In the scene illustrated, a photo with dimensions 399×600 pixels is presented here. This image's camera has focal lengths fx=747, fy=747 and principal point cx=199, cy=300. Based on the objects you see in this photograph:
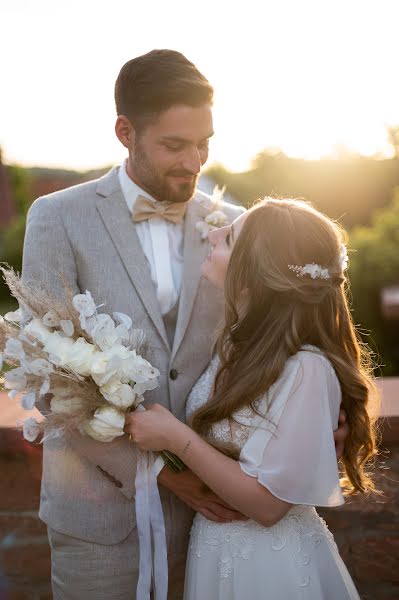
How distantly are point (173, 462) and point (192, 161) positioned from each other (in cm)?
113

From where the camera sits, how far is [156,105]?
285 centimetres

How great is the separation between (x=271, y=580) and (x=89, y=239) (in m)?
1.31

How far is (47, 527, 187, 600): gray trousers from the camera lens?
262cm

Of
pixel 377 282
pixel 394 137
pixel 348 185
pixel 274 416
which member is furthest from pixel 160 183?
pixel 394 137

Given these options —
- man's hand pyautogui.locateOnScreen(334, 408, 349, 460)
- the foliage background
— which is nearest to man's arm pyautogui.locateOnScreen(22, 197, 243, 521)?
man's hand pyautogui.locateOnScreen(334, 408, 349, 460)

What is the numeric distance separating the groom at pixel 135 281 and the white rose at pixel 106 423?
24 centimetres

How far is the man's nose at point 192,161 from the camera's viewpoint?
2.82 meters

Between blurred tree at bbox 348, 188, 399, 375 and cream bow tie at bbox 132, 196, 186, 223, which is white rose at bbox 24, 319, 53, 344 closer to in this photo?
cream bow tie at bbox 132, 196, 186, 223

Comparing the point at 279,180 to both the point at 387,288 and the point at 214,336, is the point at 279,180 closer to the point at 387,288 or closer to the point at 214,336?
the point at 387,288

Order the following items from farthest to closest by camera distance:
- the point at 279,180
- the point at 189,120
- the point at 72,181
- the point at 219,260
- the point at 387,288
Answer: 1. the point at 72,181
2. the point at 279,180
3. the point at 387,288
4. the point at 189,120
5. the point at 219,260

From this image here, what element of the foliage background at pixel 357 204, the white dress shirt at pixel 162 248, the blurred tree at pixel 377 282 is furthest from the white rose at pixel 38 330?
the blurred tree at pixel 377 282

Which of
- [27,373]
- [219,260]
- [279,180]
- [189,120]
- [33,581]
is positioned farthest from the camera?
[279,180]

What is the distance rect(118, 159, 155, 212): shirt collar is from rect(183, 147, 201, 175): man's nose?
189 mm

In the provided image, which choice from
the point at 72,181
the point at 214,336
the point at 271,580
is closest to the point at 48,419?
the point at 214,336
